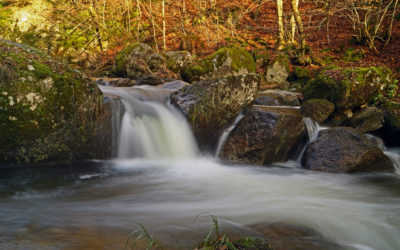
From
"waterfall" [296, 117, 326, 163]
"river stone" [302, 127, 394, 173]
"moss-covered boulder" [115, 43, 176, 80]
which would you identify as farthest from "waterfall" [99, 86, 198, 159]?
"moss-covered boulder" [115, 43, 176, 80]

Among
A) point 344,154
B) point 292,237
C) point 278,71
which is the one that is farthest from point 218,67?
point 292,237

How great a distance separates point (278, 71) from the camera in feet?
40.5

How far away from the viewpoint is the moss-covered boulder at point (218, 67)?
11.2 m

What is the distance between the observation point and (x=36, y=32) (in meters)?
16.4

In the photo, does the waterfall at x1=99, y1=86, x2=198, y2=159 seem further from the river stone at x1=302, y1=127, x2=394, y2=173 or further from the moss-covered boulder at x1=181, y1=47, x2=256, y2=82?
the moss-covered boulder at x1=181, y1=47, x2=256, y2=82

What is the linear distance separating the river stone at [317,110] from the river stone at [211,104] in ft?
6.06

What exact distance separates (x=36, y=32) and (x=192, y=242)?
60.5ft

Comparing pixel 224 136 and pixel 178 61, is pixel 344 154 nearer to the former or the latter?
pixel 224 136

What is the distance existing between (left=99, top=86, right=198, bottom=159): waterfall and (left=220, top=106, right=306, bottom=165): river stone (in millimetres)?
929

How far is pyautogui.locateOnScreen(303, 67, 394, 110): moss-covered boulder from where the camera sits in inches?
302

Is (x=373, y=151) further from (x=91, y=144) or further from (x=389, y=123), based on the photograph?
(x=91, y=144)

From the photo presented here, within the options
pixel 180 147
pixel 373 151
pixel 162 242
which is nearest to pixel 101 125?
pixel 180 147

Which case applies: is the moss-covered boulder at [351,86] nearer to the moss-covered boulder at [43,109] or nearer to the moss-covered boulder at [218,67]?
the moss-covered boulder at [218,67]

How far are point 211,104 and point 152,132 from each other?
144 centimetres
